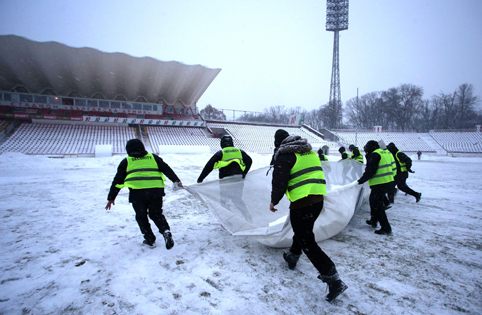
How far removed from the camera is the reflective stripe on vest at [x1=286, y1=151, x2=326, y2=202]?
7.58ft

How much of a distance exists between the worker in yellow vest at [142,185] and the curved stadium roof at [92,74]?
27.1m

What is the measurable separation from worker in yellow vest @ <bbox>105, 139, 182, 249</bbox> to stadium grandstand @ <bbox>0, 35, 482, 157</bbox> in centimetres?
2004

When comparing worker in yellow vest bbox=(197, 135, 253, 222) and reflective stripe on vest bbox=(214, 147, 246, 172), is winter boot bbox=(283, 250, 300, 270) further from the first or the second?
reflective stripe on vest bbox=(214, 147, 246, 172)

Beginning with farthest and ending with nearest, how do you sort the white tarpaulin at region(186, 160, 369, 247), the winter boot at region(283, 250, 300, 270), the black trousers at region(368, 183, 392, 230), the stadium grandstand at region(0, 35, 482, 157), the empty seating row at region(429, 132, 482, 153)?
the empty seating row at region(429, 132, 482, 153) < the stadium grandstand at region(0, 35, 482, 157) < the black trousers at region(368, 183, 392, 230) < the white tarpaulin at region(186, 160, 369, 247) < the winter boot at region(283, 250, 300, 270)

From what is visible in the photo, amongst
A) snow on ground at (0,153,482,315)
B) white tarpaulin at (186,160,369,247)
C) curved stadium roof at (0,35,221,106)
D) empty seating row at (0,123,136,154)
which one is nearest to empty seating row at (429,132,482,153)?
curved stadium roof at (0,35,221,106)

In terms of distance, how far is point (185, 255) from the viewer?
305 cm

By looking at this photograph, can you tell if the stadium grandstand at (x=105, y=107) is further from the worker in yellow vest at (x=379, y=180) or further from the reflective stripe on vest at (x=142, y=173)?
the worker in yellow vest at (x=379, y=180)

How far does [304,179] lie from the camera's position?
2.33 metres

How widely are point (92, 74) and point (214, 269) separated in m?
31.2

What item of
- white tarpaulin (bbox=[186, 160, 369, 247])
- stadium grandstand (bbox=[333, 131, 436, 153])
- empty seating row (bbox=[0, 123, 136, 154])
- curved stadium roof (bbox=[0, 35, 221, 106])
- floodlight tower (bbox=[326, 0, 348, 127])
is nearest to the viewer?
white tarpaulin (bbox=[186, 160, 369, 247])

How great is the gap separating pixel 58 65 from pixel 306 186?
32.3 meters

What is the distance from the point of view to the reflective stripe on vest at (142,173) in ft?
10.3

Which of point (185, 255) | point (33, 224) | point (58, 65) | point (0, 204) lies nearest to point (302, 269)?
point (185, 255)

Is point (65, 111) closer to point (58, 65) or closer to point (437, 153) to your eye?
point (58, 65)
